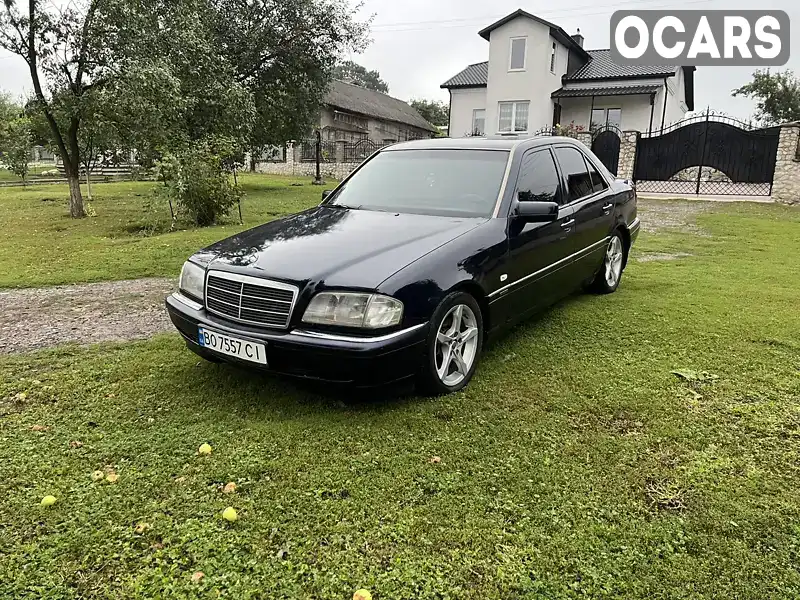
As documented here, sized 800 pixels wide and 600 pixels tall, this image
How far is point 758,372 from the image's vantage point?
3980mm

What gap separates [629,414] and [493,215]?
60.3 inches

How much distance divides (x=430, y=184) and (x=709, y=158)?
717 inches

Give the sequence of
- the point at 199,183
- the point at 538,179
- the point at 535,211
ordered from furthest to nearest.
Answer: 1. the point at 199,183
2. the point at 538,179
3. the point at 535,211

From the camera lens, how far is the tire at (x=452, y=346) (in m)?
3.34

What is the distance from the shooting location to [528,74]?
27312mm

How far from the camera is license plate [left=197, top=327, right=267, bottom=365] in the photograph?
3170 mm

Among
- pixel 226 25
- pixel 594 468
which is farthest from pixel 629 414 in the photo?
pixel 226 25

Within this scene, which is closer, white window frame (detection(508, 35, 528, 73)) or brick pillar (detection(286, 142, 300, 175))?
white window frame (detection(508, 35, 528, 73))

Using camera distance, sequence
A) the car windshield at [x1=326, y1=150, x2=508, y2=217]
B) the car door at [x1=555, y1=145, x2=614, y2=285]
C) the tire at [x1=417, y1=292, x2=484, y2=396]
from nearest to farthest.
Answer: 1. the tire at [x1=417, y1=292, x2=484, y2=396]
2. the car windshield at [x1=326, y1=150, x2=508, y2=217]
3. the car door at [x1=555, y1=145, x2=614, y2=285]

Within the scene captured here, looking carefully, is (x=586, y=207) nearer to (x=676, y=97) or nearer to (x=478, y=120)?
(x=478, y=120)

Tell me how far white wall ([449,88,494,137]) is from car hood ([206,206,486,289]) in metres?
28.0

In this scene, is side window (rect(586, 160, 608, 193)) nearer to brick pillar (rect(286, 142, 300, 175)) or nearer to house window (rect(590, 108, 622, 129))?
house window (rect(590, 108, 622, 129))

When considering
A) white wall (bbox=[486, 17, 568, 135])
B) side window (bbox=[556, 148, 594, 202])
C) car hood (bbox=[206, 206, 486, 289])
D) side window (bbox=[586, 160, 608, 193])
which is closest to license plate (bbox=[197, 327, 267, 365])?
car hood (bbox=[206, 206, 486, 289])

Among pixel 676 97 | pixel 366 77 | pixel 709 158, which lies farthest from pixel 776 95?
pixel 366 77
